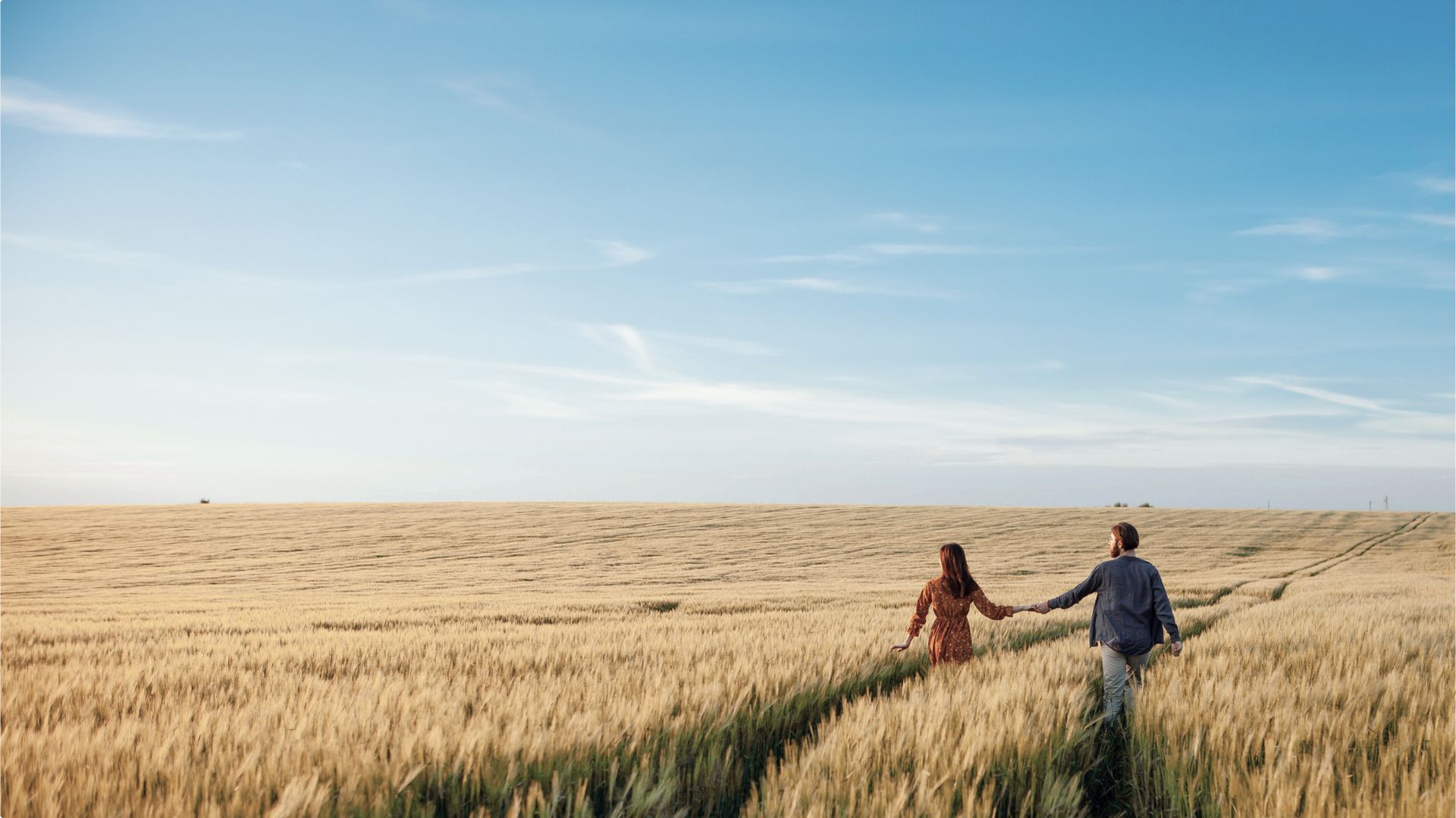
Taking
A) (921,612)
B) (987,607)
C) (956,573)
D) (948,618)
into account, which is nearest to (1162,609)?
(987,607)

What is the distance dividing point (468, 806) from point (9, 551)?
166 feet

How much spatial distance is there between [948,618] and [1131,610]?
1.56 meters

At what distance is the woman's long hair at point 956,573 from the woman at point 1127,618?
3.00 feet

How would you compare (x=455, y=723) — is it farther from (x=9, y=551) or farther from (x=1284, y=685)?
(x=9, y=551)

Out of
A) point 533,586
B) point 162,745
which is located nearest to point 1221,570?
point 533,586

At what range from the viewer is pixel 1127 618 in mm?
6664

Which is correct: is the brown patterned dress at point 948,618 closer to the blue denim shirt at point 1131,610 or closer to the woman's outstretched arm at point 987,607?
the woman's outstretched arm at point 987,607

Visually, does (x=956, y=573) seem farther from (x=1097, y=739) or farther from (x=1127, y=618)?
(x=1097, y=739)

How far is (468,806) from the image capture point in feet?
12.2

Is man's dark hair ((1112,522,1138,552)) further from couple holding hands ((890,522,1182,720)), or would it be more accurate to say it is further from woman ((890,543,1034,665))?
woman ((890,543,1034,665))

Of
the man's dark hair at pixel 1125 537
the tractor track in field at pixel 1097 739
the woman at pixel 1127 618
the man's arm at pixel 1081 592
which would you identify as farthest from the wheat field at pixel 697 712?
the man's dark hair at pixel 1125 537

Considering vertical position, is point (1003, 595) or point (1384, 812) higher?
point (1384, 812)

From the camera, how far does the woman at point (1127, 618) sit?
260 inches

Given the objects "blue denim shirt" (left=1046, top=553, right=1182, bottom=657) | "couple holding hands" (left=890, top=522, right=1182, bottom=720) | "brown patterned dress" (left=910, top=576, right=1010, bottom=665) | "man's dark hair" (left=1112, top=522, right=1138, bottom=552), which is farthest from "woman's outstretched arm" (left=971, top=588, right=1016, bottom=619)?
"man's dark hair" (left=1112, top=522, right=1138, bottom=552)
